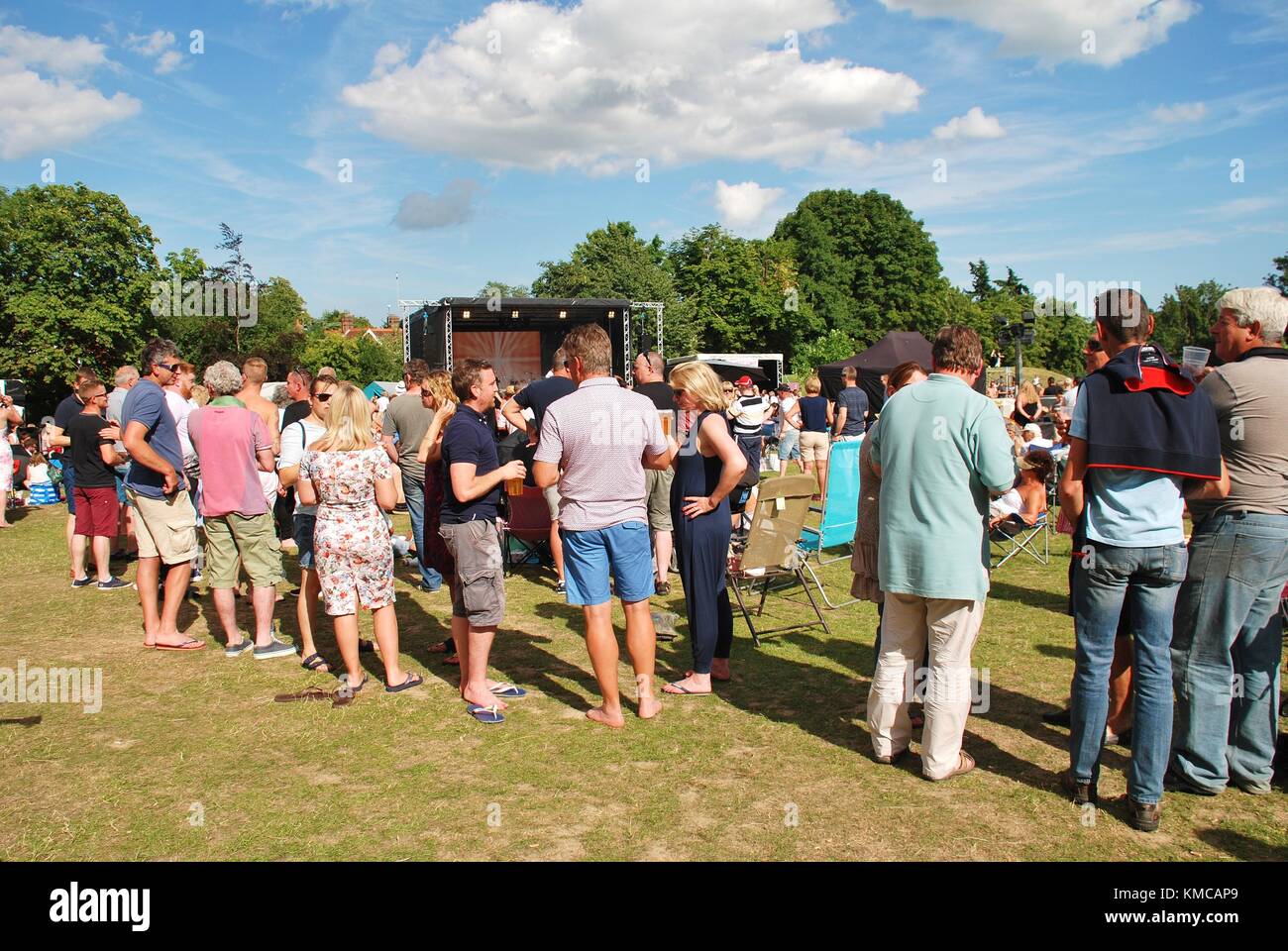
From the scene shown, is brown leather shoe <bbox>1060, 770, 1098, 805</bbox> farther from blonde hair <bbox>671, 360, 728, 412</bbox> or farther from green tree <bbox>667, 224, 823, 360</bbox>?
green tree <bbox>667, 224, 823, 360</bbox>

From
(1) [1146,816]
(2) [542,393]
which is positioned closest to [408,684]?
(2) [542,393]

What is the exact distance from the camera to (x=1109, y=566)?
310cm

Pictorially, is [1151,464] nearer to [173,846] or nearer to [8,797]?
[173,846]

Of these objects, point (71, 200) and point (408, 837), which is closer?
point (408, 837)

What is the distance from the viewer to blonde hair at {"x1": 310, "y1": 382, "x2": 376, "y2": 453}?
14.5 ft

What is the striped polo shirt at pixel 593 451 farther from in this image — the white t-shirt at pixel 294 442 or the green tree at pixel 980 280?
the green tree at pixel 980 280

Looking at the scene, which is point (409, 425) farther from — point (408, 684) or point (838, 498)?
point (838, 498)

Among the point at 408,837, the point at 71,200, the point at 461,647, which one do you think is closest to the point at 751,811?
the point at 408,837

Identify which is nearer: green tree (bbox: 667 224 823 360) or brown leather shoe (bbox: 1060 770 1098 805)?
brown leather shoe (bbox: 1060 770 1098 805)

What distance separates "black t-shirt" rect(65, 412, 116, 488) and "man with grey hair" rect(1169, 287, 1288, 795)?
7916mm

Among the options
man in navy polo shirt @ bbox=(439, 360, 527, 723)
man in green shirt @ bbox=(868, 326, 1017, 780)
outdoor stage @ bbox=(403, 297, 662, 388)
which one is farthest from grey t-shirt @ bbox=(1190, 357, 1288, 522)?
outdoor stage @ bbox=(403, 297, 662, 388)

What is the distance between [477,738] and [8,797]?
75.7 inches

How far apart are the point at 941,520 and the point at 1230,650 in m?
1.18

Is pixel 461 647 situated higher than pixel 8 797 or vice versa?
pixel 461 647
